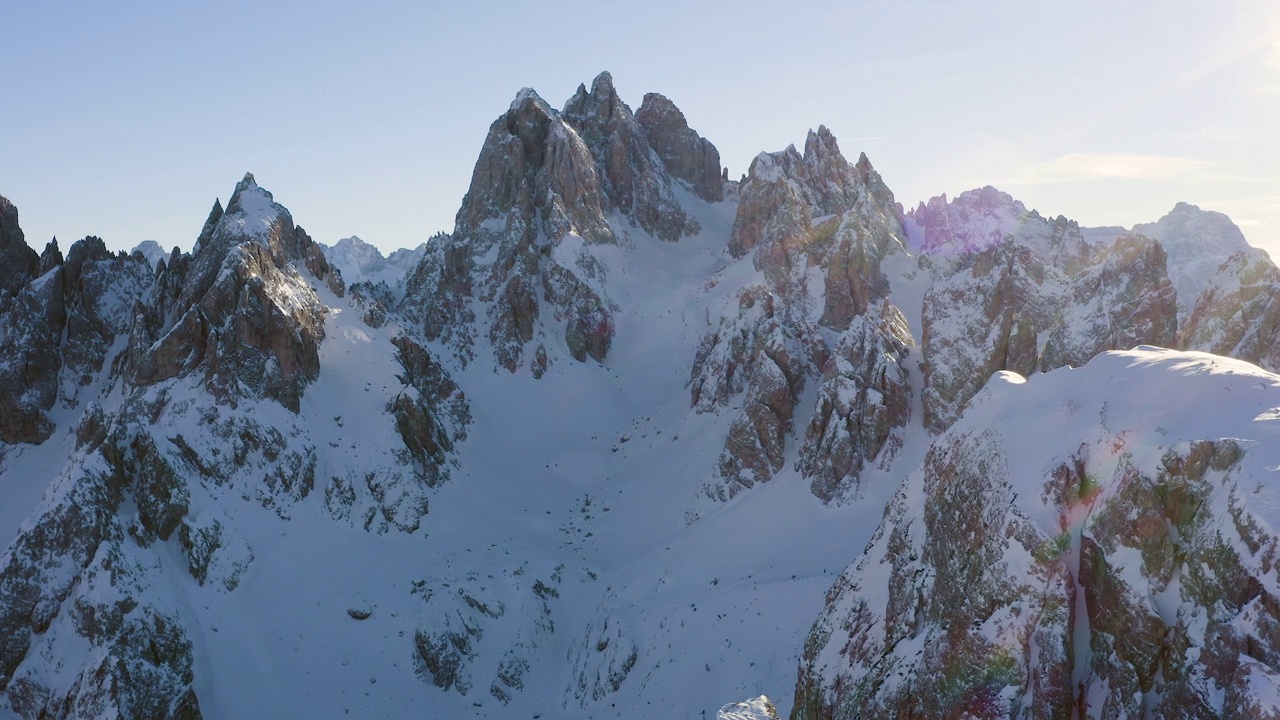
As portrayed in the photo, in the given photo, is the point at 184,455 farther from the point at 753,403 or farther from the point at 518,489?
the point at 753,403

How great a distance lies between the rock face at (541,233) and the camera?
267ft

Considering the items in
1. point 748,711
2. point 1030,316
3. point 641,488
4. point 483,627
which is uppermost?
point 1030,316

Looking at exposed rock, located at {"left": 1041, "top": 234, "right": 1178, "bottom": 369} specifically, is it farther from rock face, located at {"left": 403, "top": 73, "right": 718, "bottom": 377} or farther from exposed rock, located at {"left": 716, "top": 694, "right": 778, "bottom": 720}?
rock face, located at {"left": 403, "top": 73, "right": 718, "bottom": 377}

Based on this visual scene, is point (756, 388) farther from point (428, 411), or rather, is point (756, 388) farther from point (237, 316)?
point (237, 316)

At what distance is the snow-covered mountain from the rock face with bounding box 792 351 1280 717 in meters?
0.07

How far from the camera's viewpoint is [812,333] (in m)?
59.6

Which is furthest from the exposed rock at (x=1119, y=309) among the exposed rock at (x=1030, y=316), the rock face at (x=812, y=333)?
the rock face at (x=812, y=333)

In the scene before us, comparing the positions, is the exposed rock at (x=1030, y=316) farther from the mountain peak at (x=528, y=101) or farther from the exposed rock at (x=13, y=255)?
the exposed rock at (x=13, y=255)

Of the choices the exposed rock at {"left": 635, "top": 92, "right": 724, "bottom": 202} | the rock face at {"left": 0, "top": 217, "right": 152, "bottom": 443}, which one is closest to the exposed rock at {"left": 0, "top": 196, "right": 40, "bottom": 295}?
the rock face at {"left": 0, "top": 217, "right": 152, "bottom": 443}

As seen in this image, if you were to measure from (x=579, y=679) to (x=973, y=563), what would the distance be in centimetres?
2955

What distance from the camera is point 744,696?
114ft

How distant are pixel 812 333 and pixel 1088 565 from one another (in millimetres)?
43652

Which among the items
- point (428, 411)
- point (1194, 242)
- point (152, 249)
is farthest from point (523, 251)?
point (152, 249)

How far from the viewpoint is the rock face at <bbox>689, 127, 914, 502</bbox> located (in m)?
49.2
